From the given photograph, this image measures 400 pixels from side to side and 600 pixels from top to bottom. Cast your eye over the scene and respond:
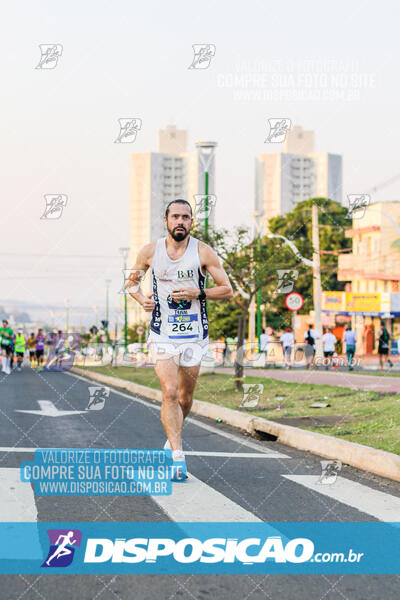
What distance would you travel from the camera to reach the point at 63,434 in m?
9.46

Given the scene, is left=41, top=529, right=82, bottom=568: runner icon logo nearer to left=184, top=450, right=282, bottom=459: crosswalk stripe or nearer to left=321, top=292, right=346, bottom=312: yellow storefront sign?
left=184, top=450, right=282, bottom=459: crosswalk stripe

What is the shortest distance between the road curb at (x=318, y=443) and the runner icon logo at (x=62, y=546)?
3345 millimetres

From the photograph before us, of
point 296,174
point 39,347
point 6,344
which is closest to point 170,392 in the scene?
point 6,344

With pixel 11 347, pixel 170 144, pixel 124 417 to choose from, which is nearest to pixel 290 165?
pixel 170 144

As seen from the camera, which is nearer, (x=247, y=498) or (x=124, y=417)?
(x=247, y=498)

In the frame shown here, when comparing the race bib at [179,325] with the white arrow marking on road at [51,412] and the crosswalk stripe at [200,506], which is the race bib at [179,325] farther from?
the white arrow marking on road at [51,412]

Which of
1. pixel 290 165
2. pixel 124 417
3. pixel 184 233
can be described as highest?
pixel 290 165

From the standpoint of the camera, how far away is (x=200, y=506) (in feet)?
17.8

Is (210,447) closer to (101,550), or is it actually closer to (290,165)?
(101,550)

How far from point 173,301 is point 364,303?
50715 millimetres

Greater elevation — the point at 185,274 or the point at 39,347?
the point at 185,274

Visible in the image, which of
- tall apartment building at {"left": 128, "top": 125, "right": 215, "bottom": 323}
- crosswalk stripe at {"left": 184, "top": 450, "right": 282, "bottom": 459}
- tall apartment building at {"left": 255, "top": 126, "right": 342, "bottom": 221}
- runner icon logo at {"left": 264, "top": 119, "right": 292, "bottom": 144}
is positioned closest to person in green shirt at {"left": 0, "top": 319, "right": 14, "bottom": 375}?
runner icon logo at {"left": 264, "top": 119, "right": 292, "bottom": 144}

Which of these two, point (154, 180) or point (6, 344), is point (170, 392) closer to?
point (6, 344)

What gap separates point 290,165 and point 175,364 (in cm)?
18462
